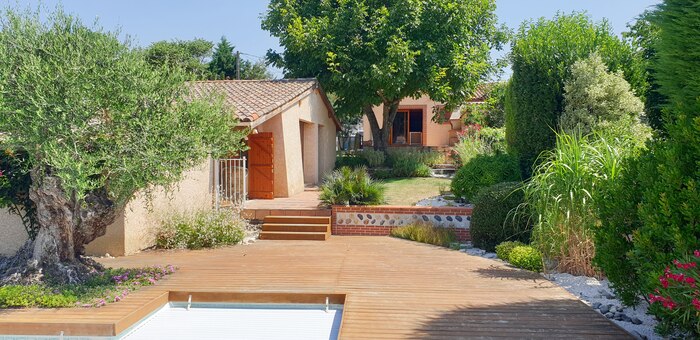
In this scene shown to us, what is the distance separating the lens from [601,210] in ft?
17.0

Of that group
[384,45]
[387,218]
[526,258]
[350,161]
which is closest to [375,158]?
[350,161]

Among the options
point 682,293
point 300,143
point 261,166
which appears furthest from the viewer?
point 300,143

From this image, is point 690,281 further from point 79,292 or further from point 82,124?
point 79,292

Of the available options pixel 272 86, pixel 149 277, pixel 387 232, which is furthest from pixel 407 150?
pixel 149 277

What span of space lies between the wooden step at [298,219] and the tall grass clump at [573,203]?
5.52 metres

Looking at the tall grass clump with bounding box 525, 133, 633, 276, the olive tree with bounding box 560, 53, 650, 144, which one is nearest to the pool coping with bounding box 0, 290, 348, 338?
the tall grass clump with bounding box 525, 133, 633, 276

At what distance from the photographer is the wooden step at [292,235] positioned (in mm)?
11477

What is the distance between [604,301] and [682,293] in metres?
2.79

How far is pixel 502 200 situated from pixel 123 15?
6.84 metres

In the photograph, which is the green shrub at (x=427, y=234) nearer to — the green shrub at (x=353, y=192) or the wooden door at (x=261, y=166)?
the green shrub at (x=353, y=192)

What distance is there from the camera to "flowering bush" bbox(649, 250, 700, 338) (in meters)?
3.44

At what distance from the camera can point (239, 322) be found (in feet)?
19.6

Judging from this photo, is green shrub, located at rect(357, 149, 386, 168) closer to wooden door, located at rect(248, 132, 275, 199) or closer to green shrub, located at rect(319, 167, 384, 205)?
wooden door, located at rect(248, 132, 275, 199)

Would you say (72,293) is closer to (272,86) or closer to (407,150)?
(272,86)
